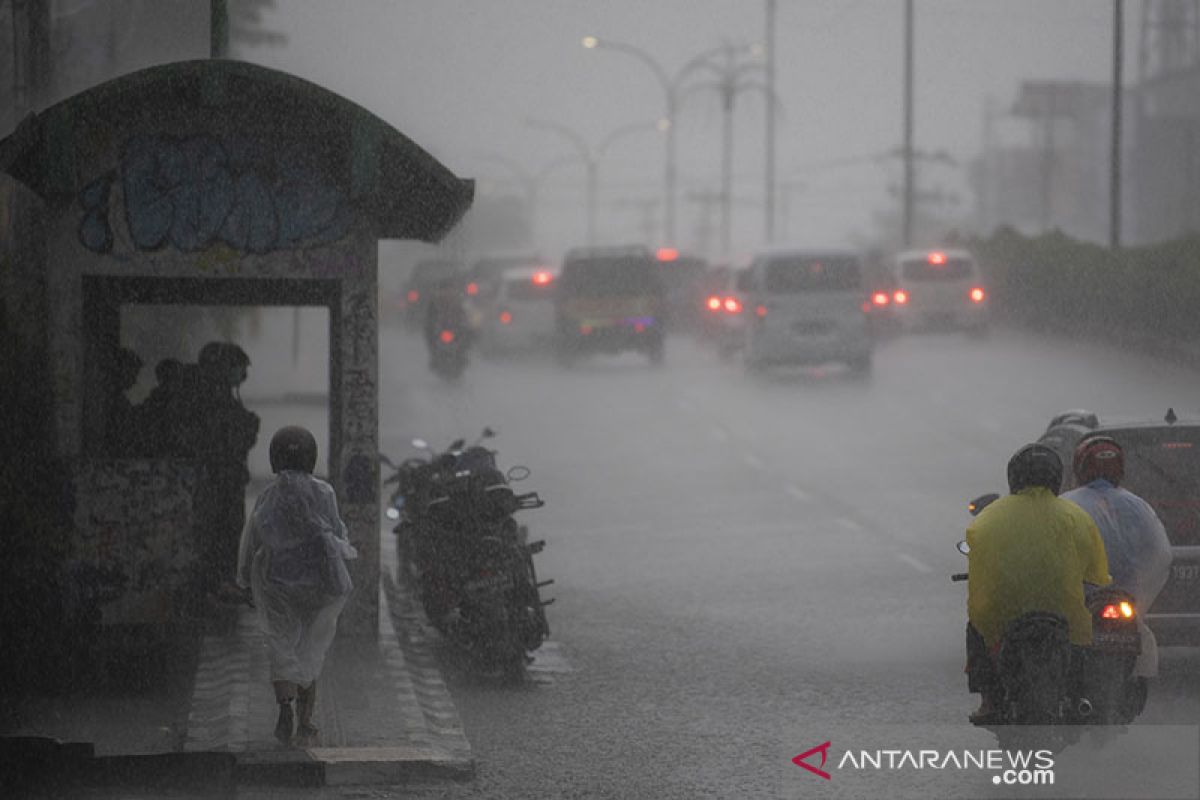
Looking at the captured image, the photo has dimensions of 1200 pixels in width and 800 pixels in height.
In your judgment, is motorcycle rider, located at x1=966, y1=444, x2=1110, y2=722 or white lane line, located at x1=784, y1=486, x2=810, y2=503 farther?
white lane line, located at x1=784, y1=486, x2=810, y2=503

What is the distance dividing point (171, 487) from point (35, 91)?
4362mm

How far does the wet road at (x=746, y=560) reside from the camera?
34.4ft

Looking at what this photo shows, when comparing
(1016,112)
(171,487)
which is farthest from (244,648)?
(1016,112)

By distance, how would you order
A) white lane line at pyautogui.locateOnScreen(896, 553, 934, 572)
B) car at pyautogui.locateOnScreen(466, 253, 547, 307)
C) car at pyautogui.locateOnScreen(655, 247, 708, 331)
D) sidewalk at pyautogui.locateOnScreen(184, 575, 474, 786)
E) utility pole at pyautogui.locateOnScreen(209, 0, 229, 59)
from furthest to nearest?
car at pyautogui.locateOnScreen(655, 247, 708, 331)
car at pyautogui.locateOnScreen(466, 253, 547, 307)
white lane line at pyautogui.locateOnScreen(896, 553, 934, 572)
utility pole at pyautogui.locateOnScreen(209, 0, 229, 59)
sidewalk at pyautogui.locateOnScreen(184, 575, 474, 786)

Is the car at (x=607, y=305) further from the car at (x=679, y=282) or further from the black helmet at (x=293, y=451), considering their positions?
the black helmet at (x=293, y=451)

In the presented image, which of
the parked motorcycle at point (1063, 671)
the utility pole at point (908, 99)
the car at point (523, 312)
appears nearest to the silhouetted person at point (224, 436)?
the parked motorcycle at point (1063, 671)

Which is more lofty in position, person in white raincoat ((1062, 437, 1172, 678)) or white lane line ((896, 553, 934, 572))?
person in white raincoat ((1062, 437, 1172, 678))

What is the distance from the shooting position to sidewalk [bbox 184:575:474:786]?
9570mm

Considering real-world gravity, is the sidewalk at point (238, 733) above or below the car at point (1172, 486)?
below

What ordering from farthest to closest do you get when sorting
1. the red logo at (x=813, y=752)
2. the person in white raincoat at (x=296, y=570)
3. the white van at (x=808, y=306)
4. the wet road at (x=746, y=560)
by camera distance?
the white van at (x=808, y=306)
the wet road at (x=746, y=560)
the person in white raincoat at (x=296, y=570)
the red logo at (x=813, y=752)

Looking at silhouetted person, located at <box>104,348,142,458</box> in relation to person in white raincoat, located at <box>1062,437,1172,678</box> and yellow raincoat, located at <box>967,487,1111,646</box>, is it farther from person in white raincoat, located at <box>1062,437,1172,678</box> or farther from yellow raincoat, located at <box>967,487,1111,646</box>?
yellow raincoat, located at <box>967,487,1111,646</box>

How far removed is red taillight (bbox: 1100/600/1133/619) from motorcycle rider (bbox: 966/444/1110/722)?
19cm

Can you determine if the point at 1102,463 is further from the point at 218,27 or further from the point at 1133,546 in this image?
the point at 218,27

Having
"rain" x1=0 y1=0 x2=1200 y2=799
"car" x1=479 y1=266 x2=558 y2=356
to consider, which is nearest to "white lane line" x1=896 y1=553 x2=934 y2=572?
"rain" x1=0 y1=0 x2=1200 y2=799
